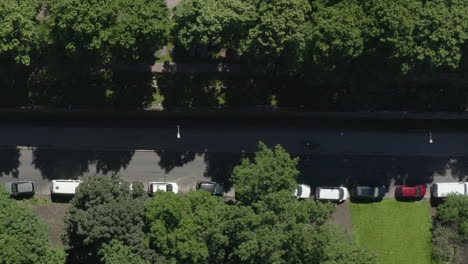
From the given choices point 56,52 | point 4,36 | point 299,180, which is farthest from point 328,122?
point 4,36

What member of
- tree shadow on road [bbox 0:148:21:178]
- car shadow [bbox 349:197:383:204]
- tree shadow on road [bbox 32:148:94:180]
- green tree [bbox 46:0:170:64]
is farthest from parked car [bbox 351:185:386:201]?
tree shadow on road [bbox 0:148:21:178]

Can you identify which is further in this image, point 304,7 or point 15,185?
point 15,185

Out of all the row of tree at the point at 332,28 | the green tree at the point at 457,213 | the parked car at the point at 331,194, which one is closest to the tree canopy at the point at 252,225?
the parked car at the point at 331,194

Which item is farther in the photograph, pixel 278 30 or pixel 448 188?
pixel 448 188

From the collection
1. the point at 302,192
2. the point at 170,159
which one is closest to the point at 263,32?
the point at 170,159

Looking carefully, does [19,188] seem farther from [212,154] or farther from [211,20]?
[211,20]

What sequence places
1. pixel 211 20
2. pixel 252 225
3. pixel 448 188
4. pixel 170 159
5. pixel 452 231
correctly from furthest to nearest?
pixel 448 188
pixel 170 159
pixel 452 231
pixel 211 20
pixel 252 225

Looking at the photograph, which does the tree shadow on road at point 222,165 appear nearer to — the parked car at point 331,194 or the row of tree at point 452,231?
the parked car at point 331,194

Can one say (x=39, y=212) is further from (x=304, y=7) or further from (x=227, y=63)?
(x=304, y=7)
